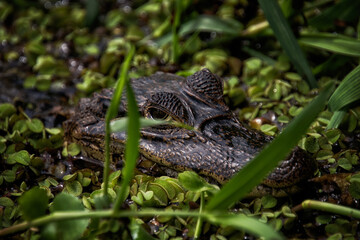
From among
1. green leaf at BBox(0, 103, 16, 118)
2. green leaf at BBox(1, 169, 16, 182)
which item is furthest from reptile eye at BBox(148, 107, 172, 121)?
green leaf at BBox(0, 103, 16, 118)

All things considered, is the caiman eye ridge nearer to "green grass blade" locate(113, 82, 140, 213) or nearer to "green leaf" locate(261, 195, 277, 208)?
"green leaf" locate(261, 195, 277, 208)

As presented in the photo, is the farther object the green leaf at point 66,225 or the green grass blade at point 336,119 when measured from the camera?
the green grass blade at point 336,119

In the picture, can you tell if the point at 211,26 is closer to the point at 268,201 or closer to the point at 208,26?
the point at 208,26

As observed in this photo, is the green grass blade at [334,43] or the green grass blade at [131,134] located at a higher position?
the green grass blade at [334,43]

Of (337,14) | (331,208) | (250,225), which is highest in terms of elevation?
(337,14)

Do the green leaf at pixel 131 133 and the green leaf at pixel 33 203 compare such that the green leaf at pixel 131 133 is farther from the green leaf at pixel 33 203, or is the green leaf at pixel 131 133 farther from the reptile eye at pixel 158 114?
the reptile eye at pixel 158 114

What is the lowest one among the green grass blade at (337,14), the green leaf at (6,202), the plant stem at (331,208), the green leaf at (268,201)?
the green leaf at (6,202)

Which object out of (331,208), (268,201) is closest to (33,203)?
(268,201)

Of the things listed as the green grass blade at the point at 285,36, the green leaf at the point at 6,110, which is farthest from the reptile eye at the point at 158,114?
the green leaf at the point at 6,110
